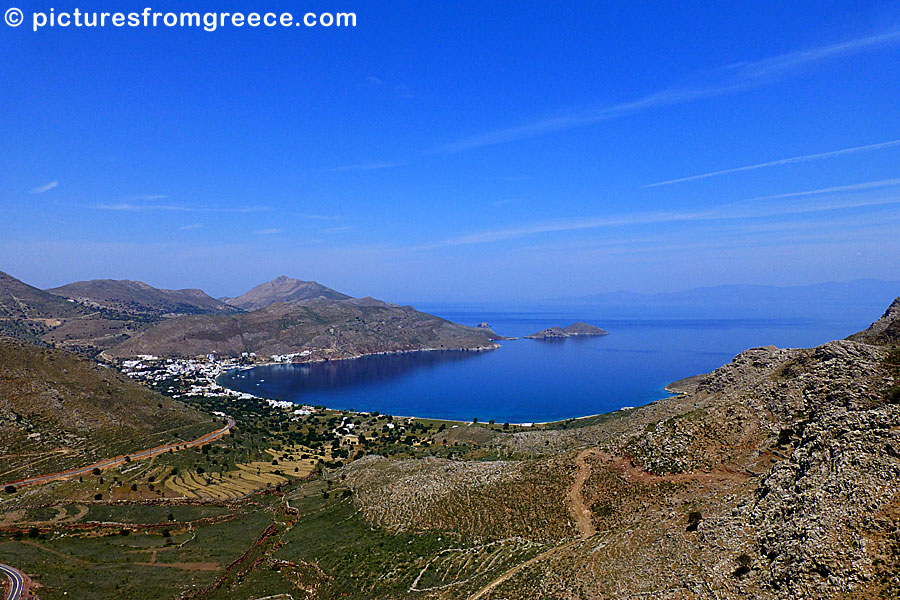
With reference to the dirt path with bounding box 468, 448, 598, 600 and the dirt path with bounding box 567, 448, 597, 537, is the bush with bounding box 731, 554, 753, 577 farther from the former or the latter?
the dirt path with bounding box 567, 448, 597, 537

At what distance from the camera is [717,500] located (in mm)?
32062

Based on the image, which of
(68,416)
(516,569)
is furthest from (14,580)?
(68,416)

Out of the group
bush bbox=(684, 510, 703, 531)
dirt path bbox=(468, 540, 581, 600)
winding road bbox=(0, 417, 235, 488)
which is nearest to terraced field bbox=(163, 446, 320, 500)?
winding road bbox=(0, 417, 235, 488)

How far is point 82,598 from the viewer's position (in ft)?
125

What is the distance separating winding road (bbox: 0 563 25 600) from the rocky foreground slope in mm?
29434

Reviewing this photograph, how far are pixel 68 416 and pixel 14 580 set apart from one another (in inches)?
2215

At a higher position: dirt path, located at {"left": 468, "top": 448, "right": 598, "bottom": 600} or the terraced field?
dirt path, located at {"left": 468, "top": 448, "right": 598, "bottom": 600}

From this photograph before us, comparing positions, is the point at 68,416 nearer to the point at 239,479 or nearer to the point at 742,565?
the point at 239,479

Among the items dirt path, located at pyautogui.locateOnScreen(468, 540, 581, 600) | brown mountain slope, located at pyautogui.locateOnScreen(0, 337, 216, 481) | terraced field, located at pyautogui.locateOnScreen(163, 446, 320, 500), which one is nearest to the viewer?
dirt path, located at pyautogui.locateOnScreen(468, 540, 581, 600)

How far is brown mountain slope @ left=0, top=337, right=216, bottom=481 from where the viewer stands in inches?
2982

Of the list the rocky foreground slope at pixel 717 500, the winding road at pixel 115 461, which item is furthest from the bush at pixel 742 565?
the winding road at pixel 115 461

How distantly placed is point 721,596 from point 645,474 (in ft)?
58.2

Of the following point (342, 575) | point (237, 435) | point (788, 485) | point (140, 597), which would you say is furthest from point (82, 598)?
point (237, 435)

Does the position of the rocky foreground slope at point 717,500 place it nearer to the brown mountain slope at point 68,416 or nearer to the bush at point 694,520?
the bush at point 694,520
